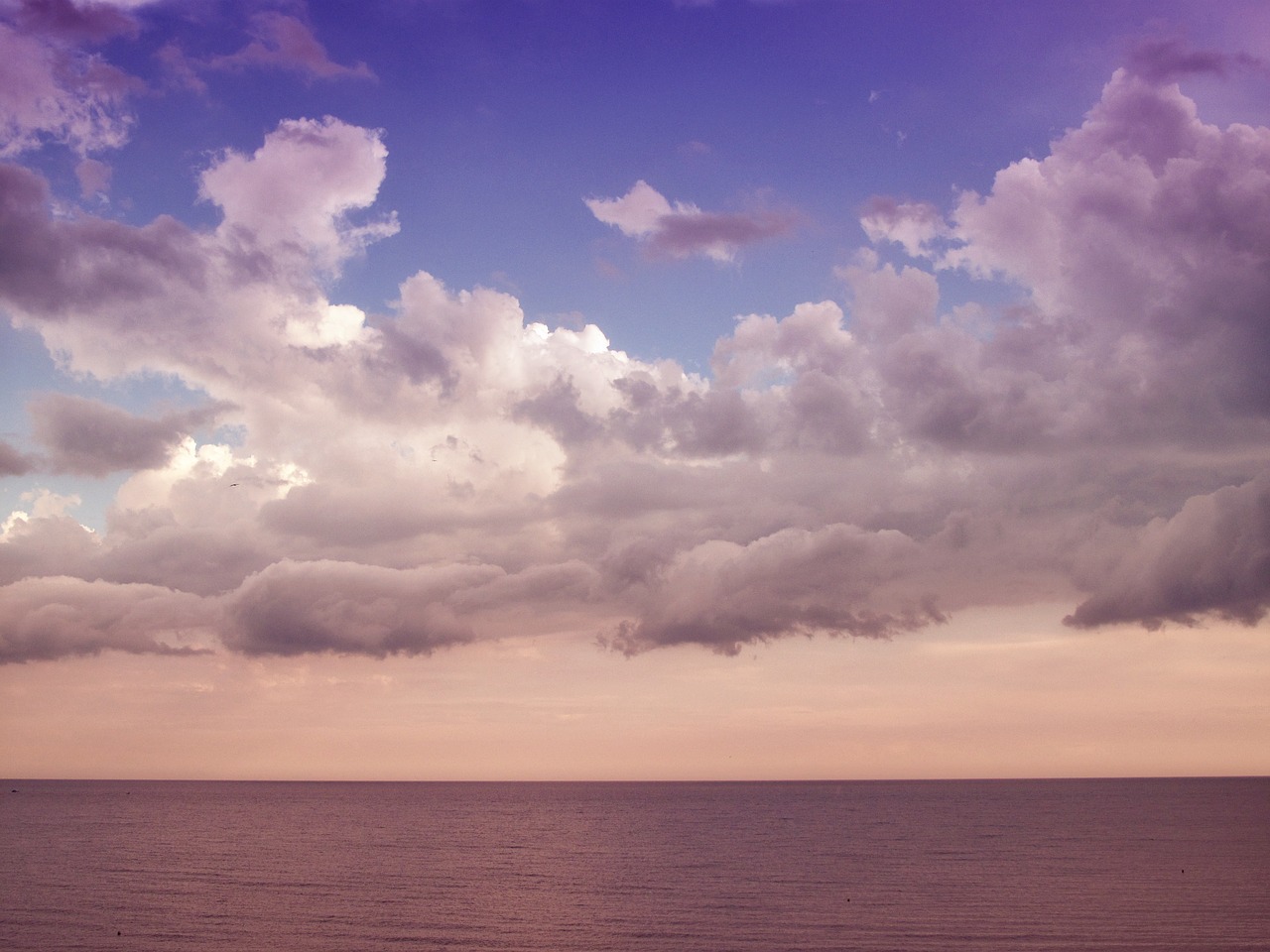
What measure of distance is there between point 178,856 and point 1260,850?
127321 mm

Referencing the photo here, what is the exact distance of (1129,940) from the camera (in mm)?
62469

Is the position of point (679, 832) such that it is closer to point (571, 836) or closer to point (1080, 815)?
point (571, 836)

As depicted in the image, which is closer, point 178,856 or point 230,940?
point 230,940

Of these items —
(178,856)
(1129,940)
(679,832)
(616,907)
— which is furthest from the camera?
(679,832)

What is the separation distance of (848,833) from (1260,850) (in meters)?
54.7

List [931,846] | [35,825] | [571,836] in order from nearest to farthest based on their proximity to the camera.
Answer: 1. [931,846]
2. [571,836]
3. [35,825]

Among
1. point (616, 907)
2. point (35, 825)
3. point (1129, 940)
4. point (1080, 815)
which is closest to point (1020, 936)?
point (1129, 940)

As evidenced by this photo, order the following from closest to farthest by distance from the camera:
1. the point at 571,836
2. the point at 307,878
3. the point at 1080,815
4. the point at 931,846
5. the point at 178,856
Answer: the point at 307,878
the point at 178,856
the point at 931,846
the point at 571,836
the point at 1080,815

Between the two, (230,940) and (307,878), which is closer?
(230,940)

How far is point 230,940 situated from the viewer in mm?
65125

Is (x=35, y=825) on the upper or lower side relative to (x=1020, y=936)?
lower

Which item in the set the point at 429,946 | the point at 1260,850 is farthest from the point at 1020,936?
the point at 1260,850

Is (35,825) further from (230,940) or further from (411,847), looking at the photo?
(230,940)

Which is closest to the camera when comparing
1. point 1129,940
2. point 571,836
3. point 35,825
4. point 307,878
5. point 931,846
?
point 1129,940
